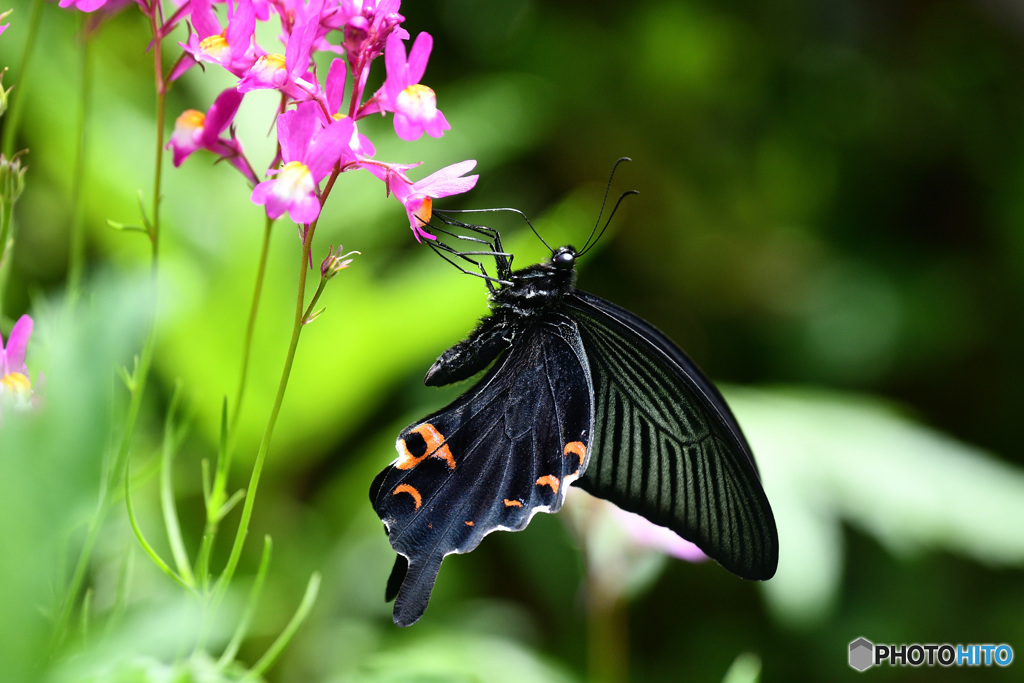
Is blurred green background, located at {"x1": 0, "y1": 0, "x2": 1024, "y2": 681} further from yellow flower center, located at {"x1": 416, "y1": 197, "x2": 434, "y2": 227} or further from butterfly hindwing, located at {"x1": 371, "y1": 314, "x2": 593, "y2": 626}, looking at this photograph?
yellow flower center, located at {"x1": 416, "y1": 197, "x2": 434, "y2": 227}

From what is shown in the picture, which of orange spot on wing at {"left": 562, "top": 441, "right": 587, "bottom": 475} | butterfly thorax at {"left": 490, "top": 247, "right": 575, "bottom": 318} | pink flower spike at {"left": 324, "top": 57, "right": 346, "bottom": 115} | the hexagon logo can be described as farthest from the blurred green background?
pink flower spike at {"left": 324, "top": 57, "right": 346, "bottom": 115}

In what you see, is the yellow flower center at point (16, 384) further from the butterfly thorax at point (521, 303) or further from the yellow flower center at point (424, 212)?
A: the butterfly thorax at point (521, 303)

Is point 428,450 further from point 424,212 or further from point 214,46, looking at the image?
point 214,46

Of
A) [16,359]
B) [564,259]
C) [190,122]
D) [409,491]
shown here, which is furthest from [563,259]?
[16,359]

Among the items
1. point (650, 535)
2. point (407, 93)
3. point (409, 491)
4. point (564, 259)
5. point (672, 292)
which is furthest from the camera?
point (672, 292)

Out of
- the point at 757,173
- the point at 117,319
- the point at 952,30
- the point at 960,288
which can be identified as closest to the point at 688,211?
the point at 757,173
